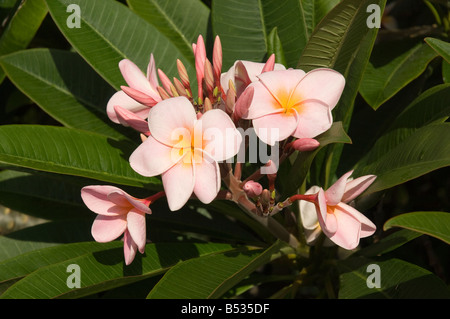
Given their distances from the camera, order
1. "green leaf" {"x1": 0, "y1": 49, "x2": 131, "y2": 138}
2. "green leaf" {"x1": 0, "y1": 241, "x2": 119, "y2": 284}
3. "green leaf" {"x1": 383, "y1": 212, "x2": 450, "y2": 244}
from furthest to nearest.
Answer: "green leaf" {"x1": 0, "y1": 49, "x2": 131, "y2": 138} < "green leaf" {"x1": 0, "y1": 241, "x2": 119, "y2": 284} < "green leaf" {"x1": 383, "y1": 212, "x2": 450, "y2": 244}

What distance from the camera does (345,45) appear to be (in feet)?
4.60

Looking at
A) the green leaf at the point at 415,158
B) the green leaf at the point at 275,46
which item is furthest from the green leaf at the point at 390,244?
the green leaf at the point at 275,46

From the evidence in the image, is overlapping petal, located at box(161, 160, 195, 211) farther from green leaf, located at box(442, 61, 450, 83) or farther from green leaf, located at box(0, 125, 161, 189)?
green leaf, located at box(442, 61, 450, 83)

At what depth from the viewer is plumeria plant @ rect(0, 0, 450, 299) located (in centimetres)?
120

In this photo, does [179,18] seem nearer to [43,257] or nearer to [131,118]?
[131,118]

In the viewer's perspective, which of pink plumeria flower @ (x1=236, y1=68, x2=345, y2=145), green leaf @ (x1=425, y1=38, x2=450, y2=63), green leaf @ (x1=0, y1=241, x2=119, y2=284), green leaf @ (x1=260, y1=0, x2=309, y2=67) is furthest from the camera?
green leaf @ (x1=260, y1=0, x2=309, y2=67)

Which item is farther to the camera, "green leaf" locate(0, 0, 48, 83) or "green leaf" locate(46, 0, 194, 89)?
"green leaf" locate(0, 0, 48, 83)

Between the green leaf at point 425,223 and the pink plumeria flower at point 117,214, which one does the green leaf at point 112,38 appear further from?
the green leaf at point 425,223

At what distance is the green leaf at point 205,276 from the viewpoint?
128 cm

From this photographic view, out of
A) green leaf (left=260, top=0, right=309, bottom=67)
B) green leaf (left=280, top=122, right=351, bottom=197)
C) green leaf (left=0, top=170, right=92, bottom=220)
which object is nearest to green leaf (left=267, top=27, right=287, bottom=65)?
green leaf (left=260, top=0, right=309, bottom=67)

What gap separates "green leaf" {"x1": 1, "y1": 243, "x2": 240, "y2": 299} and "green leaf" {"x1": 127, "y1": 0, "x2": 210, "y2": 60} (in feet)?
2.31

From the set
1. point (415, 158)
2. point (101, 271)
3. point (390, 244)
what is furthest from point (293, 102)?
point (101, 271)
